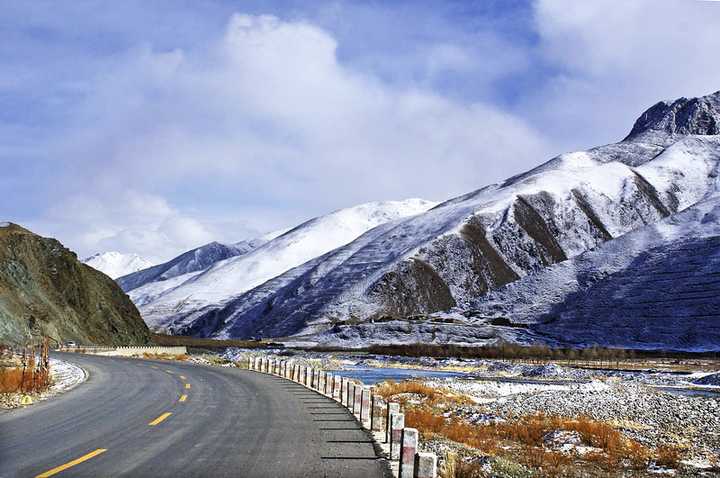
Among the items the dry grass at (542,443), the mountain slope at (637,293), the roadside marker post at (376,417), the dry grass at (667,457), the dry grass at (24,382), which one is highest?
the mountain slope at (637,293)

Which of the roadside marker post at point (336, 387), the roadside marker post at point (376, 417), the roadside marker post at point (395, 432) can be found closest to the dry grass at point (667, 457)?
the roadside marker post at point (376, 417)

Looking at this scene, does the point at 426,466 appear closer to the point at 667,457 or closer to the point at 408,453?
the point at 408,453

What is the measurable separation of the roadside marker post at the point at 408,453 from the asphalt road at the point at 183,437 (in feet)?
3.48

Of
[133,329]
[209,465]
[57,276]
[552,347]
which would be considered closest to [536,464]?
[209,465]

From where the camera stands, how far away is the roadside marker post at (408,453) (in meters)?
10.8

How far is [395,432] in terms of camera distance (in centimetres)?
1394

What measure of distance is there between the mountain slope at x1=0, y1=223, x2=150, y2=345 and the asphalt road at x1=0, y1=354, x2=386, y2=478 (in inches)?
1993

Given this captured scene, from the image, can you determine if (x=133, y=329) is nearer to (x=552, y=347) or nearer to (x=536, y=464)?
(x=552, y=347)

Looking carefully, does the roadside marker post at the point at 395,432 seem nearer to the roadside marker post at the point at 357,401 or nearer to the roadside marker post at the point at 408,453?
the roadside marker post at the point at 408,453

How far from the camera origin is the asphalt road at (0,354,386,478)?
463 inches

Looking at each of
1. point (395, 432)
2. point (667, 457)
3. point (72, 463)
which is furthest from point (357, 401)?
point (72, 463)

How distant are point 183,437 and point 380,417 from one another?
625 cm

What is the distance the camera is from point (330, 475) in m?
11.6

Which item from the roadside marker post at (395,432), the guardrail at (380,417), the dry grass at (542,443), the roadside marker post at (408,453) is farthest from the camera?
the dry grass at (542,443)
